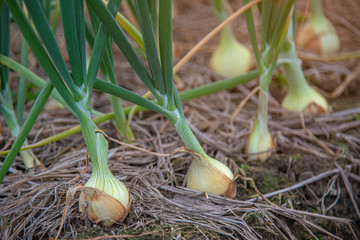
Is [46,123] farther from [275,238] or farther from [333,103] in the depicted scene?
[333,103]

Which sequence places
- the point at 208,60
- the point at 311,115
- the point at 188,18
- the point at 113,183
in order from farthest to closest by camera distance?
the point at 188,18 → the point at 208,60 → the point at 311,115 → the point at 113,183

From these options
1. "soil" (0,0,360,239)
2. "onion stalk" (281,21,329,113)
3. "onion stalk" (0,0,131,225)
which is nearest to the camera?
"onion stalk" (0,0,131,225)

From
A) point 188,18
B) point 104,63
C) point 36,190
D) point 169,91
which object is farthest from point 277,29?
point 188,18

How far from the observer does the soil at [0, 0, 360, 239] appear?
0.76 meters

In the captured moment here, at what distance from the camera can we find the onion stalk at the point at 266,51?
0.91m

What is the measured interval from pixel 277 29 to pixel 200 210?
545mm

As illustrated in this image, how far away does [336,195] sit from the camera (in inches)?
39.0

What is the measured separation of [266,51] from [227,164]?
36 cm

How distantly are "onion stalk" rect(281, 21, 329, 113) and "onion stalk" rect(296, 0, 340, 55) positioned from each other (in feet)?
1.51

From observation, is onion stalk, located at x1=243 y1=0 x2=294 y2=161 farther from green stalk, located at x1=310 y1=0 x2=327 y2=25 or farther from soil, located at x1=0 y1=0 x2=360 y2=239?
green stalk, located at x1=310 y1=0 x2=327 y2=25

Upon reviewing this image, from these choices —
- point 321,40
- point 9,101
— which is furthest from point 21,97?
point 321,40

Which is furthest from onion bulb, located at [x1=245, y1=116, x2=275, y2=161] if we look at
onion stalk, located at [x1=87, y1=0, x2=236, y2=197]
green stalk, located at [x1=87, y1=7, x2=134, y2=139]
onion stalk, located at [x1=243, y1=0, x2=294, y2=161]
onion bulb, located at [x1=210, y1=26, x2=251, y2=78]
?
onion bulb, located at [x1=210, y1=26, x2=251, y2=78]

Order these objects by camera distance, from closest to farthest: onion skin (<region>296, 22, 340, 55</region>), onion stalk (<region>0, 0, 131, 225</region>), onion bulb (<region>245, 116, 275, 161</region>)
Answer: onion stalk (<region>0, 0, 131, 225</region>) → onion bulb (<region>245, 116, 275, 161</region>) → onion skin (<region>296, 22, 340, 55</region>)

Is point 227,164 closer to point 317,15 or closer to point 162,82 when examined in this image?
point 162,82
